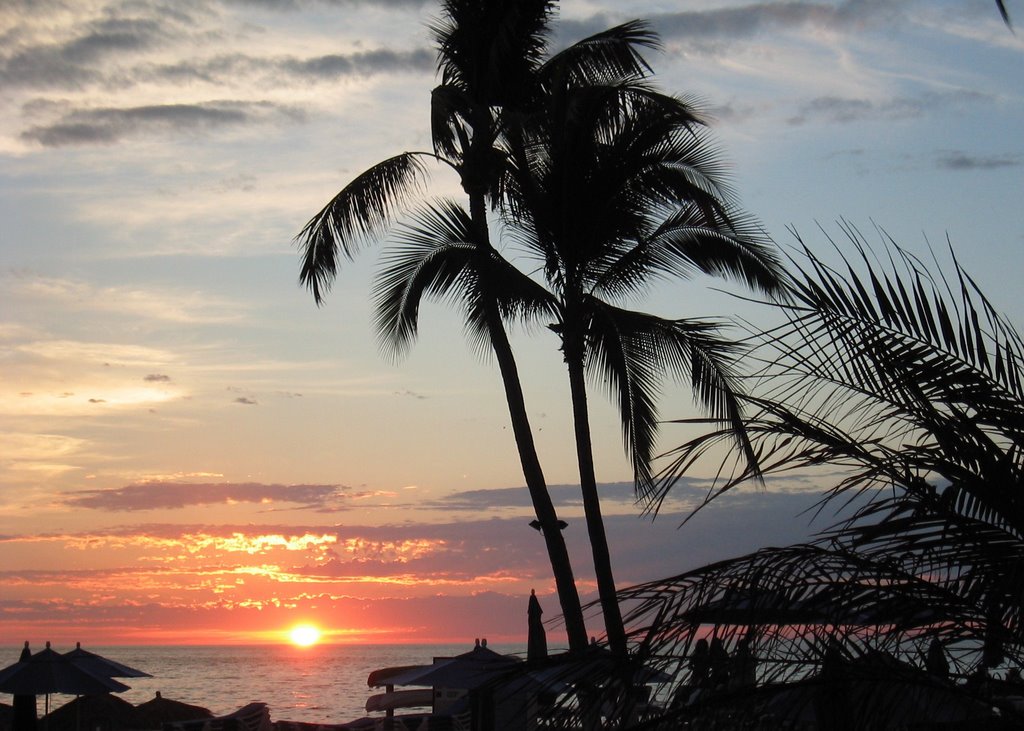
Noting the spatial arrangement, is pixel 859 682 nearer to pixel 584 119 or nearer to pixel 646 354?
pixel 584 119

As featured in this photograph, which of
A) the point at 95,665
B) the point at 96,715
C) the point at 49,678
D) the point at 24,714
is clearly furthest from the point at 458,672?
the point at 96,715

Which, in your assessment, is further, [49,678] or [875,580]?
[49,678]

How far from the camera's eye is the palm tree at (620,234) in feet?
43.2

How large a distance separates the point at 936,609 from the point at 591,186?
911 centimetres

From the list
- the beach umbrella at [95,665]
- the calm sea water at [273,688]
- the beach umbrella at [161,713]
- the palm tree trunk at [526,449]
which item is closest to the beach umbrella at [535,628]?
the palm tree trunk at [526,449]

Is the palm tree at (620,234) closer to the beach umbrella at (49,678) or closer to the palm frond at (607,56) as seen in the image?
the palm frond at (607,56)

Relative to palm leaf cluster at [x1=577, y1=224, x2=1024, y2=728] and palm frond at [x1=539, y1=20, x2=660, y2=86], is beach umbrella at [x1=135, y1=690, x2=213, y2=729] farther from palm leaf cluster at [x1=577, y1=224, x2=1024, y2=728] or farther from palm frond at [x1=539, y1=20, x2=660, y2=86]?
palm leaf cluster at [x1=577, y1=224, x2=1024, y2=728]

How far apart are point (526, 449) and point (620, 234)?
391cm

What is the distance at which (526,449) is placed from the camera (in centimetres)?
1664

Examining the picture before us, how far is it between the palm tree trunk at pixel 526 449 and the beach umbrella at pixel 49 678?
592 centimetres

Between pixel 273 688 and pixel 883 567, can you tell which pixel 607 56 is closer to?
pixel 883 567

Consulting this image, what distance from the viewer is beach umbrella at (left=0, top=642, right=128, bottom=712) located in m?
15.2

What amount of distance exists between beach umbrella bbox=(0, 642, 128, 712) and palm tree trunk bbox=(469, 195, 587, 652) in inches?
233

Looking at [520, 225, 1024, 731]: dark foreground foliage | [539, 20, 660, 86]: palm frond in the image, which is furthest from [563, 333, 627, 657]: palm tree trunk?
[520, 225, 1024, 731]: dark foreground foliage
